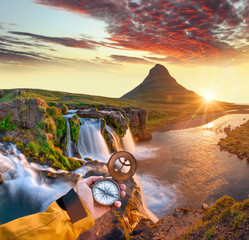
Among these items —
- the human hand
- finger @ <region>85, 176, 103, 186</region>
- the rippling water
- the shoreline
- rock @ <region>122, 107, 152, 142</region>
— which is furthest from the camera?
the shoreline

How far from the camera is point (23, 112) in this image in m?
18.7

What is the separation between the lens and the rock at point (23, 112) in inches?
719

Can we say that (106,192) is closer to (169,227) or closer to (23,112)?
(169,227)

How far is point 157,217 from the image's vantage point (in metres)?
14.9

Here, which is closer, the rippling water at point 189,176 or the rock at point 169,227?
the rock at point 169,227

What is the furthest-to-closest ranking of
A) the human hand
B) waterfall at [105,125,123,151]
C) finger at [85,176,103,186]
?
1. waterfall at [105,125,123,151]
2. finger at [85,176,103,186]
3. the human hand

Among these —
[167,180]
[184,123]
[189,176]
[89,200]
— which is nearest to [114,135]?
[167,180]

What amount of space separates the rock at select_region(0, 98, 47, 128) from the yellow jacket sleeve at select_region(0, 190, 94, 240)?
1866 cm

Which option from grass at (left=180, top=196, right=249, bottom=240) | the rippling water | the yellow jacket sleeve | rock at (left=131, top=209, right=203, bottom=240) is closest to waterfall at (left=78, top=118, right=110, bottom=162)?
the rippling water

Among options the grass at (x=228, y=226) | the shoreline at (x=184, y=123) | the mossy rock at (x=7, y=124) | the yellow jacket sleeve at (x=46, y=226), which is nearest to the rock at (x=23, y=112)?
the mossy rock at (x=7, y=124)

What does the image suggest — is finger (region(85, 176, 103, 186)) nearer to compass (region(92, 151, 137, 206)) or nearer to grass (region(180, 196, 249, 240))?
compass (region(92, 151, 137, 206))

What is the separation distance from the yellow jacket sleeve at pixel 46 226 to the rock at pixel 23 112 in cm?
1866

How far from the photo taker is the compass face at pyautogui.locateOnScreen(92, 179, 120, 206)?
323cm

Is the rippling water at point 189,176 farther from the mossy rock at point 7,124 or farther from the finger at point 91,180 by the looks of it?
the mossy rock at point 7,124
